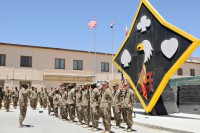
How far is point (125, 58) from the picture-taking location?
2008 cm

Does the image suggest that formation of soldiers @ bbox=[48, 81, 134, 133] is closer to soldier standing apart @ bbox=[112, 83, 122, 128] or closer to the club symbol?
soldier standing apart @ bbox=[112, 83, 122, 128]

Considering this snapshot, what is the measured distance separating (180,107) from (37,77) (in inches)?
802

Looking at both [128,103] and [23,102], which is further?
A: [23,102]

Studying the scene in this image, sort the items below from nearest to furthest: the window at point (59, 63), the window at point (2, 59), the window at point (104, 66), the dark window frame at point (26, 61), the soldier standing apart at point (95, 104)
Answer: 1. the soldier standing apart at point (95, 104)
2. the window at point (2, 59)
3. the dark window frame at point (26, 61)
4. the window at point (59, 63)
5. the window at point (104, 66)

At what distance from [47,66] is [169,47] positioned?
22.3 metres

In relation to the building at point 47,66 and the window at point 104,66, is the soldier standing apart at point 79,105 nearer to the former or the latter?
the building at point 47,66

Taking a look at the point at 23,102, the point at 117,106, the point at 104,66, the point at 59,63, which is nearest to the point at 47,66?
the point at 59,63

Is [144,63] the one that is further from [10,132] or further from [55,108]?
[10,132]

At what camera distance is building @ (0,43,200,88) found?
32781 mm

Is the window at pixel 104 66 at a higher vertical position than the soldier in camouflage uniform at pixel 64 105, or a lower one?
higher

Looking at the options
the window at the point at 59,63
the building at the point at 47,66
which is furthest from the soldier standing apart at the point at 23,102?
the window at the point at 59,63

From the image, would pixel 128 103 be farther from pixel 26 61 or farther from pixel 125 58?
pixel 26 61

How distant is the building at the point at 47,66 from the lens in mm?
32781

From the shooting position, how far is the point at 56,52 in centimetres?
3566
